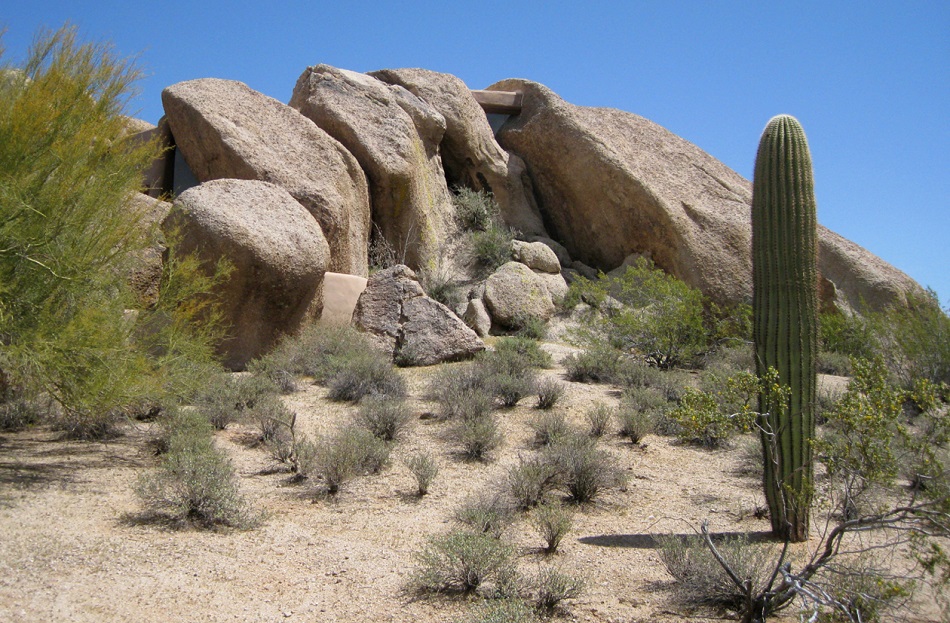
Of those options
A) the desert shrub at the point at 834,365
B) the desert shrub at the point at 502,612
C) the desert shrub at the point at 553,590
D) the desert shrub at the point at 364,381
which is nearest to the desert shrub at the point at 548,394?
the desert shrub at the point at 364,381

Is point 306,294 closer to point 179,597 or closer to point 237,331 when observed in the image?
point 237,331

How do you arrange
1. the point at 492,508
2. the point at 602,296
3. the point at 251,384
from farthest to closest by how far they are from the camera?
the point at 602,296, the point at 251,384, the point at 492,508

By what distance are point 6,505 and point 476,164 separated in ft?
47.5

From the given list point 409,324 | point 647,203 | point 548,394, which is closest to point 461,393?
point 548,394

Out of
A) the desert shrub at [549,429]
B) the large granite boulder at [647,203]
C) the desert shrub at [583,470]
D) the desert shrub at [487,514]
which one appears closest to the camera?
the desert shrub at [487,514]

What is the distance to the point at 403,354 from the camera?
1220cm

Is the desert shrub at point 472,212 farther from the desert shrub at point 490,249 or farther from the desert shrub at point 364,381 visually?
the desert shrub at point 364,381

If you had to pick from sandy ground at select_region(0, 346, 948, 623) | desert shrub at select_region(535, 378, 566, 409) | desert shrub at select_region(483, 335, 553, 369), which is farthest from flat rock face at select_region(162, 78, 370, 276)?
sandy ground at select_region(0, 346, 948, 623)

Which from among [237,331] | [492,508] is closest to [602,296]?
[237,331]

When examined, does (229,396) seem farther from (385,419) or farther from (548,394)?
(548,394)

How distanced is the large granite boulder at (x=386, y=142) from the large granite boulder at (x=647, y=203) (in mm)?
3732

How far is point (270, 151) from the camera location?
1345 cm

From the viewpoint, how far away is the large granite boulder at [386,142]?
15.4 metres

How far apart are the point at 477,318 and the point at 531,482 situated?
8061 millimetres
